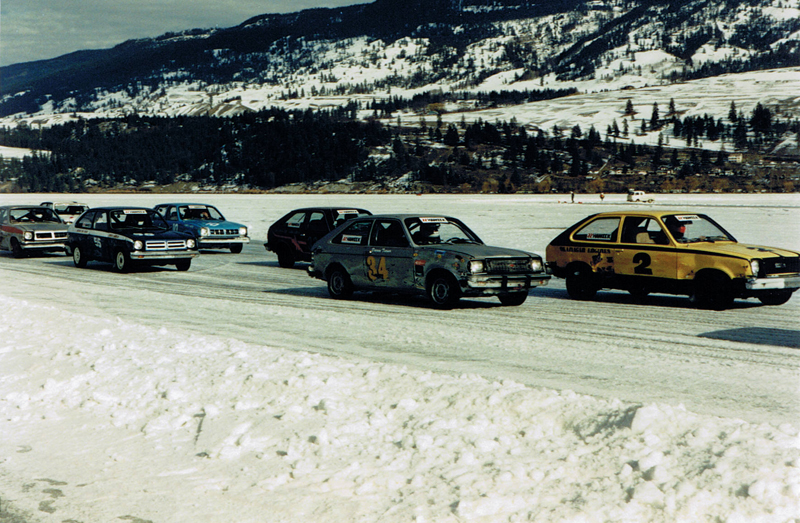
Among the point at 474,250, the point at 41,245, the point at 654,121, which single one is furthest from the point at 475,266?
the point at 654,121

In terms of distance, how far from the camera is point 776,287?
10586 millimetres

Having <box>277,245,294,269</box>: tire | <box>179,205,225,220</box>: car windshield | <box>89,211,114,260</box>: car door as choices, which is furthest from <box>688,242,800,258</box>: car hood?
<box>179,205,225,220</box>: car windshield

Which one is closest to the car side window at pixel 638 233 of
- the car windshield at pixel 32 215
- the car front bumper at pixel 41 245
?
the car front bumper at pixel 41 245

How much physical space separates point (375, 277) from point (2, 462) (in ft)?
24.7

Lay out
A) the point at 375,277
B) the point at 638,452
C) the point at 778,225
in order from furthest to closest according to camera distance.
Answer: the point at 778,225 → the point at 375,277 → the point at 638,452

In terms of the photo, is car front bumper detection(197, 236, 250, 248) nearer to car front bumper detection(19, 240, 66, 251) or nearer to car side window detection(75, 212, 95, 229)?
car front bumper detection(19, 240, 66, 251)

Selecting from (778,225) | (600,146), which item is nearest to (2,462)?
(778,225)

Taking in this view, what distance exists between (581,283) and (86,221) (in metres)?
12.1

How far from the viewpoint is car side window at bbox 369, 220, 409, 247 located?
11.7 meters

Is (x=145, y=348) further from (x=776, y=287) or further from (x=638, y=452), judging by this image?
(x=776, y=287)

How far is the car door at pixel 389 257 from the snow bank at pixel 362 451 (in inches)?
185

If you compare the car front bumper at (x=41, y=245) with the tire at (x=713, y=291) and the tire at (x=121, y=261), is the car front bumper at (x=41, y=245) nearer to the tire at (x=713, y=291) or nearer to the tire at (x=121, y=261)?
the tire at (x=121, y=261)

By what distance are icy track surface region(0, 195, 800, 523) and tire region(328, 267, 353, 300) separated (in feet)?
6.83

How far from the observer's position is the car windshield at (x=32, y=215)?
70.2 feet
